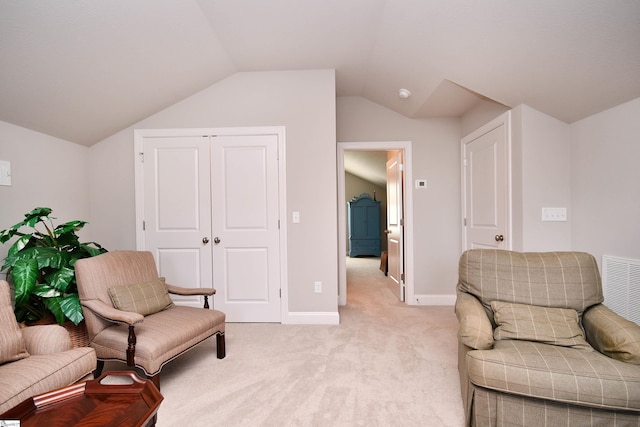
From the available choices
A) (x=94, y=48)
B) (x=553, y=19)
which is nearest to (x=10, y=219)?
(x=94, y=48)

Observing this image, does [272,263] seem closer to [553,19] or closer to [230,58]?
[230,58]

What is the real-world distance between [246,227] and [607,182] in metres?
3.07

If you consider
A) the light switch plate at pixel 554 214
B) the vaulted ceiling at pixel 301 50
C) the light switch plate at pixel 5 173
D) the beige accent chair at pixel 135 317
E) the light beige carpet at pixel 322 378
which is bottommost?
the light beige carpet at pixel 322 378

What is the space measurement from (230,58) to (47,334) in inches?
101

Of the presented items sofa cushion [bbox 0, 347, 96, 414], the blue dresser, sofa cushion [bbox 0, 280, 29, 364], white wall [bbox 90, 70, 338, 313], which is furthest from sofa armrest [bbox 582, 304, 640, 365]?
the blue dresser

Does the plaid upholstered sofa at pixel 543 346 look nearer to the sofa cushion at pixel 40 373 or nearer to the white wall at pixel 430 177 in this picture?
the white wall at pixel 430 177

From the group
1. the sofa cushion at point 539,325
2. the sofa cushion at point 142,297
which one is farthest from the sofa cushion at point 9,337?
the sofa cushion at point 539,325

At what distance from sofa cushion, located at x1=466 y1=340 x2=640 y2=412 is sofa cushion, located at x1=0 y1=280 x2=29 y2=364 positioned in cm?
223

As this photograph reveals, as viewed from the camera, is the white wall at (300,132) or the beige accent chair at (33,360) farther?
the white wall at (300,132)

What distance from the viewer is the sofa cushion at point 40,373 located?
3.95 ft

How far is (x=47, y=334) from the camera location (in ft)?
5.16

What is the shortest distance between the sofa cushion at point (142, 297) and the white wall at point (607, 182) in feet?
11.0

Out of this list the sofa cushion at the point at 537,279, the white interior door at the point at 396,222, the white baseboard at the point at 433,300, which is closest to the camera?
the sofa cushion at the point at 537,279

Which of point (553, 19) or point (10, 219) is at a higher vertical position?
point (553, 19)
